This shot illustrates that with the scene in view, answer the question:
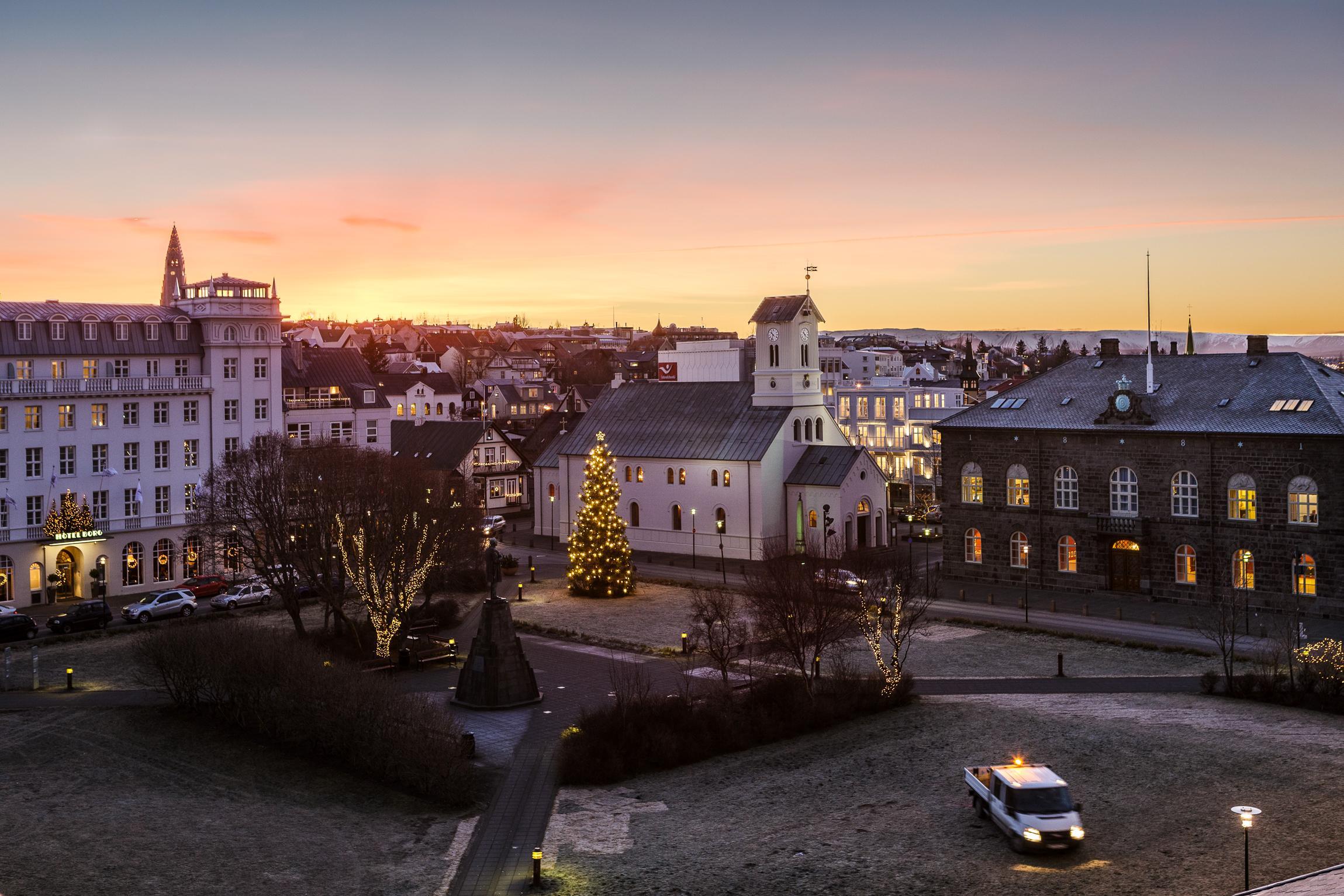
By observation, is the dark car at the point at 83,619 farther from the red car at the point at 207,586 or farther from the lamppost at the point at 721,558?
the lamppost at the point at 721,558

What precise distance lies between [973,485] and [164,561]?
41.6 meters

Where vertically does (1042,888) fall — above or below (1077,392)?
below

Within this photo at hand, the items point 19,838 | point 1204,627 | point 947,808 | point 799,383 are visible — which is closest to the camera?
point 19,838

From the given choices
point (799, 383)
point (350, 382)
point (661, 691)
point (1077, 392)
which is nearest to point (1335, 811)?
point (661, 691)

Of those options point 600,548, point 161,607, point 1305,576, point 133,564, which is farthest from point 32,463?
point 1305,576

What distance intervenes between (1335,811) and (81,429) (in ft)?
182

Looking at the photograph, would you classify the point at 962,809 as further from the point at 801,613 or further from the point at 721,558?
the point at 721,558

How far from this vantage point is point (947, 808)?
27.7 m

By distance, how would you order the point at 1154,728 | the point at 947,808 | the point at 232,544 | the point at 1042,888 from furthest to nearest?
the point at 232,544 → the point at 1154,728 → the point at 947,808 → the point at 1042,888

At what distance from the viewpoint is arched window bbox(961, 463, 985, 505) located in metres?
61.8

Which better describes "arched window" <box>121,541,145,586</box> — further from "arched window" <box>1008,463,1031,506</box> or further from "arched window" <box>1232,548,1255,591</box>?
"arched window" <box>1232,548,1255,591</box>

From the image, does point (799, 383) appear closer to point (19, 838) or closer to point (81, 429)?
point (81, 429)

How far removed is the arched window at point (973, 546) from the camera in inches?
2431

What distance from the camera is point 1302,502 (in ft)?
168
